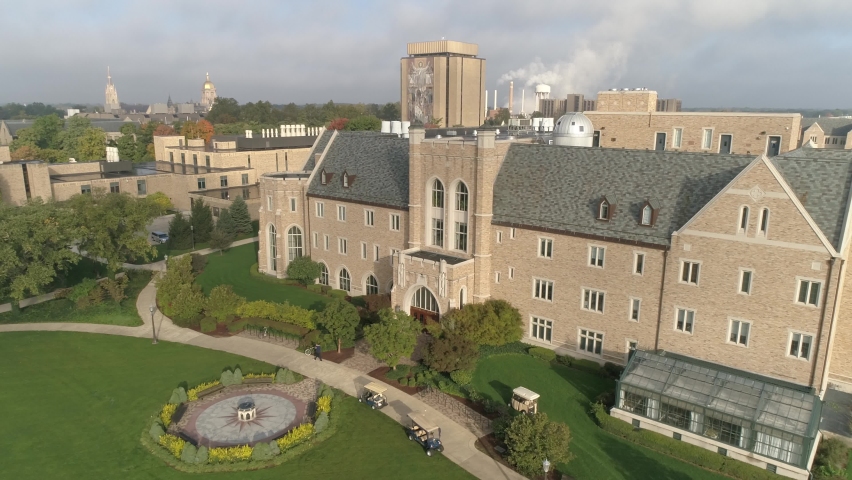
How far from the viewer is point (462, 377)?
40.0 meters

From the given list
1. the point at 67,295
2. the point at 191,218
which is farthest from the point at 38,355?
the point at 191,218

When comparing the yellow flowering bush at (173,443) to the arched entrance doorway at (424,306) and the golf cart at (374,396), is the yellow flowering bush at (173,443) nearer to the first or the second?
the golf cart at (374,396)

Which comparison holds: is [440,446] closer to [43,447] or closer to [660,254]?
[660,254]

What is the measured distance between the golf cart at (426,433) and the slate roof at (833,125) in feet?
387

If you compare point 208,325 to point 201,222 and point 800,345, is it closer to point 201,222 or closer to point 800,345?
point 201,222

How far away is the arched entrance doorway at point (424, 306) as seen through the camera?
46.8m

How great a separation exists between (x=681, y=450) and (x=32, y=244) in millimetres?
53981

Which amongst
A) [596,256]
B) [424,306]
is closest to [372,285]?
[424,306]

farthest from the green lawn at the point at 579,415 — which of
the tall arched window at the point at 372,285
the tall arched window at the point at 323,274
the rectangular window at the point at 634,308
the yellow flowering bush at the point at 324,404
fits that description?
the tall arched window at the point at 323,274

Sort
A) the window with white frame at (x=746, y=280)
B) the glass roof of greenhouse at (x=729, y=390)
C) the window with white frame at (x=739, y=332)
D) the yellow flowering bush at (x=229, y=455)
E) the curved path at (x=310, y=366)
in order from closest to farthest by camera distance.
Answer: the glass roof of greenhouse at (x=729, y=390), the yellow flowering bush at (x=229, y=455), the curved path at (x=310, y=366), the window with white frame at (x=746, y=280), the window with white frame at (x=739, y=332)

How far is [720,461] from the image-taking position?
101 ft

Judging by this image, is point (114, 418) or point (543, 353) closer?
point (114, 418)

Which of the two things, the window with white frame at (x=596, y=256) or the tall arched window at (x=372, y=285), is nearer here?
the window with white frame at (x=596, y=256)

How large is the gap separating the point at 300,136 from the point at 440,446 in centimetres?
9569
